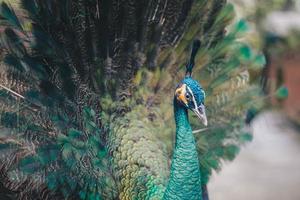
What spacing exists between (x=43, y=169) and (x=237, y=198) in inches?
115

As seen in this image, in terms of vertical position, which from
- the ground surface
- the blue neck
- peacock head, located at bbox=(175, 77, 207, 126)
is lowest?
the ground surface

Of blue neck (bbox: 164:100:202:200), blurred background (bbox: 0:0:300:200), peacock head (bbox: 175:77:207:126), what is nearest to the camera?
peacock head (bbox: 175:77:207:126)

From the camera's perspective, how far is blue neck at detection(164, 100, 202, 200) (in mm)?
2834

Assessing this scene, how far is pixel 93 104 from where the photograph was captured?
117 inches

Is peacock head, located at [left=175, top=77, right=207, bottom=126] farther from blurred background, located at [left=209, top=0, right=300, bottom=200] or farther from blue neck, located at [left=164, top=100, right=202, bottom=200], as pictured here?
blurred background, located at [left=209, top=0, right=300, bottom=200]

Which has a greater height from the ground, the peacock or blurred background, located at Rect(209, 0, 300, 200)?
the peacock

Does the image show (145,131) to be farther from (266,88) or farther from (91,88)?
(266,88)

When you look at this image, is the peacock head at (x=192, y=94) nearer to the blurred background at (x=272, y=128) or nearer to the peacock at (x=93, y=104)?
the peacock at (x=93, y=104)

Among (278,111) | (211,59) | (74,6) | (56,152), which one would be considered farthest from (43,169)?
(278,111)

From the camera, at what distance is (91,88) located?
300cm

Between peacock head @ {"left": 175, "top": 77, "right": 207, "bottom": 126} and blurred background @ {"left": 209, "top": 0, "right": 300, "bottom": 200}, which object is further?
blurred background @ {"left": 209, "top": 0, "right": 300, "bottom": 200}

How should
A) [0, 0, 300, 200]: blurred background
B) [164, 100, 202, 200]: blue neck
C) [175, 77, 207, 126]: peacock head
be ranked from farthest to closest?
Result: [0, 0, 300, 200]: blurred background → [164, 100, 202, 200]: blue neck → [175, 77, 207, 126]: peacock head

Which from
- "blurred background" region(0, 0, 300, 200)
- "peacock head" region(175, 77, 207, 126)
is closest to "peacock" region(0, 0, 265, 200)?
"peacock head" region(175, 77, 207, 126)

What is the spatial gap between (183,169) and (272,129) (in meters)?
5.07
